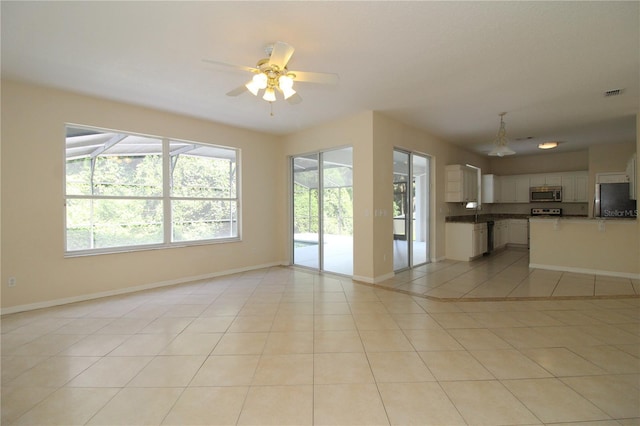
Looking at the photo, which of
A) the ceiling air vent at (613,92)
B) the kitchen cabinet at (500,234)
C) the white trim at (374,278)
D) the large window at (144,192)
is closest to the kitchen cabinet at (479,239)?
the kitchen cabinet at (500,234)

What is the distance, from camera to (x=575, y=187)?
7.74 m

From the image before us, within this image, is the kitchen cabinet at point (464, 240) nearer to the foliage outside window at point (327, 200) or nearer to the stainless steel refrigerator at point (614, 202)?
the stainless steel refrigerator at point (614, 202)

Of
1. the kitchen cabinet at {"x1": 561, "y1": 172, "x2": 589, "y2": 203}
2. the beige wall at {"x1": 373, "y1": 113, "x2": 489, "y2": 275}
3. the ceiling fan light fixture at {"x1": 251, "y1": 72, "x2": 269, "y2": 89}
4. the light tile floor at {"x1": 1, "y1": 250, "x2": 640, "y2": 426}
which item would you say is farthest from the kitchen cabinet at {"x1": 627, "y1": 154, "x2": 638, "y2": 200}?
the ceiling fan light fixture at {"x1": 251, "y1": 72, "x2": 269, "y2": 89}

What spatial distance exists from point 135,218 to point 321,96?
341 cm

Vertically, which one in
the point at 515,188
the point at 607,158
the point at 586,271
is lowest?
the point at 586,271

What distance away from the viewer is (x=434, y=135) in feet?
20.4

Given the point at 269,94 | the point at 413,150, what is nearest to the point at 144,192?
the point at 269,94

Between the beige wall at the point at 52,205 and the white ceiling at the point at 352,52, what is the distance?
30cm

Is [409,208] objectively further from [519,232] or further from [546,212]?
Result: [546,212]

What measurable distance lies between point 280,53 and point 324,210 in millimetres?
3475

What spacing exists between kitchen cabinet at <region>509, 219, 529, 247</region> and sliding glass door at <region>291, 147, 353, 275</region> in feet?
19.6

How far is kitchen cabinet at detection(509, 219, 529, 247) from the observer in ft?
27.0

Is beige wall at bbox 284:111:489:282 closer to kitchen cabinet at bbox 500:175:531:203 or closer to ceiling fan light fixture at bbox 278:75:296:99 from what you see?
ceiling fan light fixture at bbox 278:75:296:99

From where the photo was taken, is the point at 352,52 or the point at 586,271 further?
the point at 586,271
